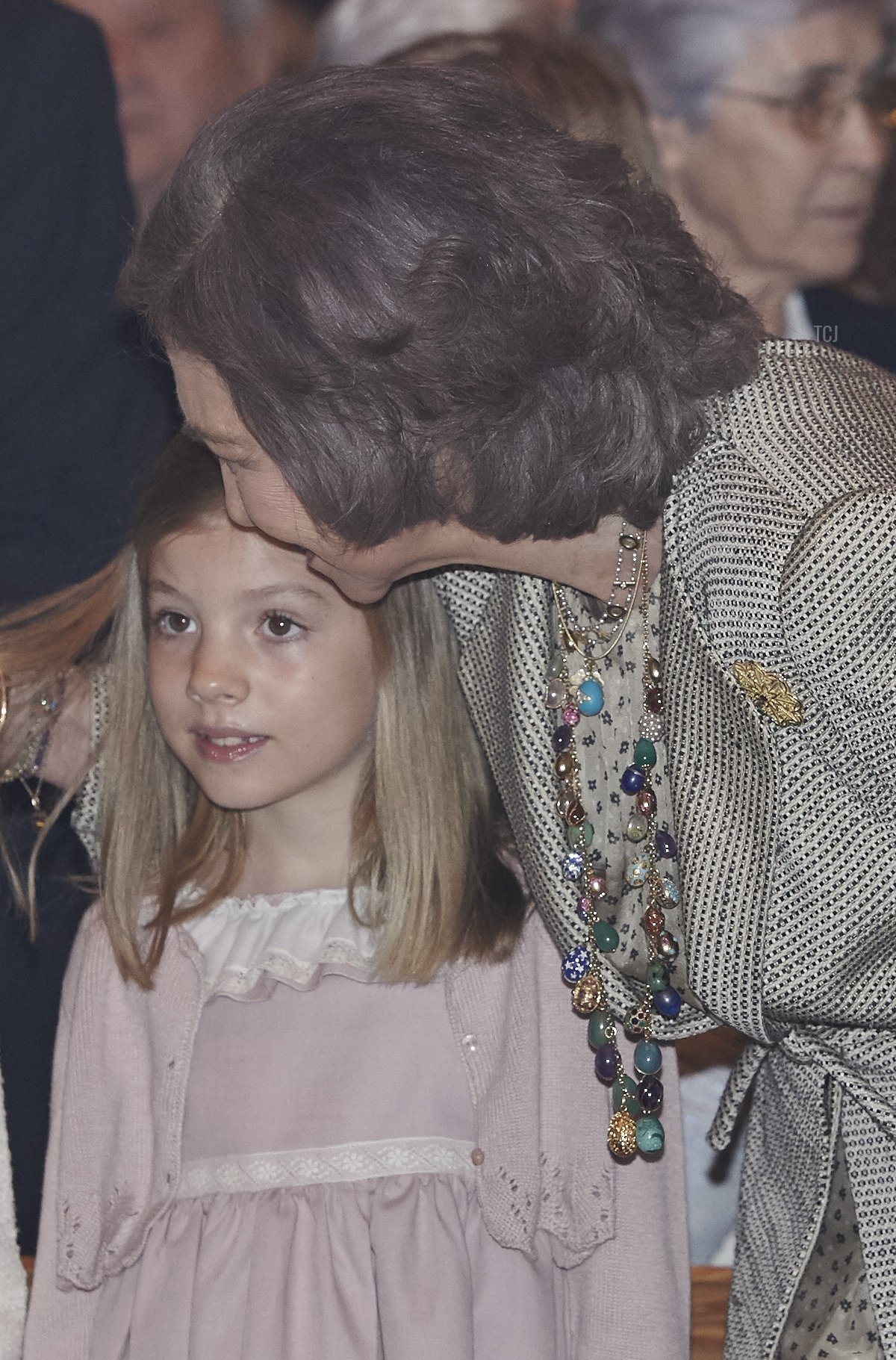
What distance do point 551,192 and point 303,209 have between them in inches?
6.7

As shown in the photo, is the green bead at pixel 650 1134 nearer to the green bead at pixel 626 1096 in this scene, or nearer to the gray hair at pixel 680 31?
the green bead at pixel 626 1096

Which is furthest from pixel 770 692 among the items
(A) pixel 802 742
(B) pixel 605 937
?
(B) pixel 605 937

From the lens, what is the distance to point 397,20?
9.45ft

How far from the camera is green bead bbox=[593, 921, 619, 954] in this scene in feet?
4.43

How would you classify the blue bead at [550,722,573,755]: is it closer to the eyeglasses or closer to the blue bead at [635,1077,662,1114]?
the blue bead at [635,1077,662,1114]

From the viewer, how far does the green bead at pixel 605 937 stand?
135 centimetres

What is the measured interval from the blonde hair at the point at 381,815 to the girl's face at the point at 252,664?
37 mm

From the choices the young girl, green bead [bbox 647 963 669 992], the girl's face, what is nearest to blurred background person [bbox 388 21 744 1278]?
the young girl

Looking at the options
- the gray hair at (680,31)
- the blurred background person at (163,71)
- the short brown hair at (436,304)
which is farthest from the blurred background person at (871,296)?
the short brown hair at (436,304)

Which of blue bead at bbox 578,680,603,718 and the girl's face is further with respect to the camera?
the girl's face

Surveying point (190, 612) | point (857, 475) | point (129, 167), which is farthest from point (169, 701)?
point (129, 167)

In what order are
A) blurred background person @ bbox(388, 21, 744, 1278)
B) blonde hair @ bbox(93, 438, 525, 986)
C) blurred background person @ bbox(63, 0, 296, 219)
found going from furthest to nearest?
blurred background person @ bbox(63, 0, 296, 219)
blurred background person @ bbox(388, 21, 744, 1278)
blonde hair @ bbox(93, 438, 525, 986)

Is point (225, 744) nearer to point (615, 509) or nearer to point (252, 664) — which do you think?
point (252, 664)

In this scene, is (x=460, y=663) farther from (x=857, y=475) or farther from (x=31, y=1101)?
(x=31, y=1101)
